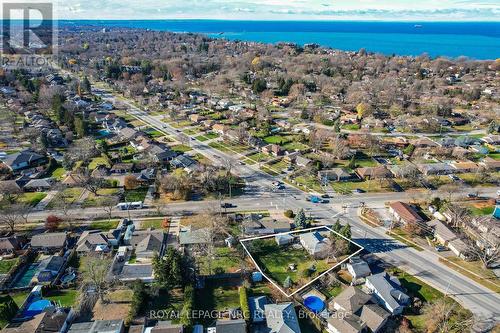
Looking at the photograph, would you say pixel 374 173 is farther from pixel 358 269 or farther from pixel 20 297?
pixel 20 297

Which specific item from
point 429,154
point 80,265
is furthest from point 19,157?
point 429,154

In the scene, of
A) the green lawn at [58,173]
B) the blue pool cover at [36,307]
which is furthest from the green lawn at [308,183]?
the green lawn at [58,173]

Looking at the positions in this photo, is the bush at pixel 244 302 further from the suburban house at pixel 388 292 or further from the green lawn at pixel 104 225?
the green lawn at pixel 104 225

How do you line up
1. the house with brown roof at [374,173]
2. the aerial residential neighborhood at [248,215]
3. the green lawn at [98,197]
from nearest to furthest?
the aerial residential neighborhood at [248,215] → the green lawn at [98,197] → the house with brown roof at [374,173]

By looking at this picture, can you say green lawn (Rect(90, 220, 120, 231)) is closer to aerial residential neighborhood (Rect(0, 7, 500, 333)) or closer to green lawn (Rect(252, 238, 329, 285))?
aerial residential neighborhood (Rect(0, 7, 500, 333))

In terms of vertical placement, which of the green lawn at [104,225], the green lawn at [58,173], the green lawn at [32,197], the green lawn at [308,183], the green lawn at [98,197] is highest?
the green lawn at [308,183]

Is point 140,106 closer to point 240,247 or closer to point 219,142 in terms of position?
point 219,142

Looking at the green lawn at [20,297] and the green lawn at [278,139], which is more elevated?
the green lawn at [278,139]
